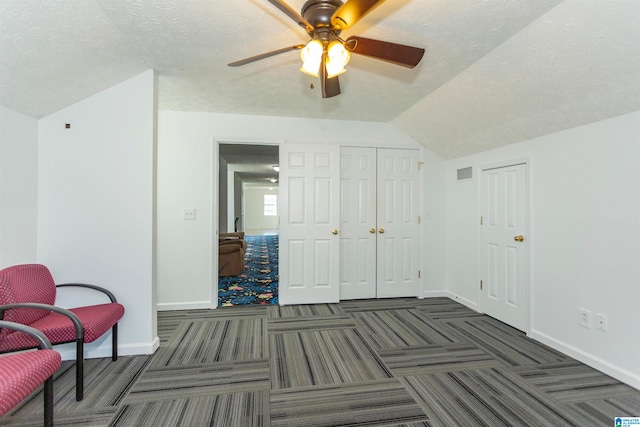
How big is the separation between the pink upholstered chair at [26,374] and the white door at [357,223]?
2900 millimetres

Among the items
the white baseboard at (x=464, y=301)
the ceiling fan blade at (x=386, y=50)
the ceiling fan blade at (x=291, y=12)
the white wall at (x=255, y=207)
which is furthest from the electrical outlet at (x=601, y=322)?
the white wall at (x=255, y=207)

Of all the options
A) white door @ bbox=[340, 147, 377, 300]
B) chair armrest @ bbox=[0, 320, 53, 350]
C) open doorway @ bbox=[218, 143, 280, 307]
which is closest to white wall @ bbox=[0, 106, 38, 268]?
chair armrest @ bbox=[0, 320, 53, 350]

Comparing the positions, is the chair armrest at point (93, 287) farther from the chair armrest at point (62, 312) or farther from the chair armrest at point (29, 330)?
the chair armrest at point (29, 330)

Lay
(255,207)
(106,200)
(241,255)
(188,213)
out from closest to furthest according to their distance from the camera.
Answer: (106,200)
(188,213)
(241,255)
(255,207)

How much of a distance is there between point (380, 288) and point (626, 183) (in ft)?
8.69

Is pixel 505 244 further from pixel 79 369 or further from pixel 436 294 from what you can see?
pixel 79 369

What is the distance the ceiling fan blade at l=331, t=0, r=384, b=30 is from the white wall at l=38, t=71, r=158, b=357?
6.20ft

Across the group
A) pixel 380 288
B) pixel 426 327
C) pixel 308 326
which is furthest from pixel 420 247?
pixel 308 326

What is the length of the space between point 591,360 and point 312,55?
10.3ft

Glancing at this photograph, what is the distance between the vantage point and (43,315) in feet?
6.61

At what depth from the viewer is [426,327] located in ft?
9.70

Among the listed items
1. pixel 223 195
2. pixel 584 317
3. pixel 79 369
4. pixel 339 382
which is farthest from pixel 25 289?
pixel 223 195

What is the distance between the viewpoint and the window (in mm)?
14008

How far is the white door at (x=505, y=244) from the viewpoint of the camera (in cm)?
286
